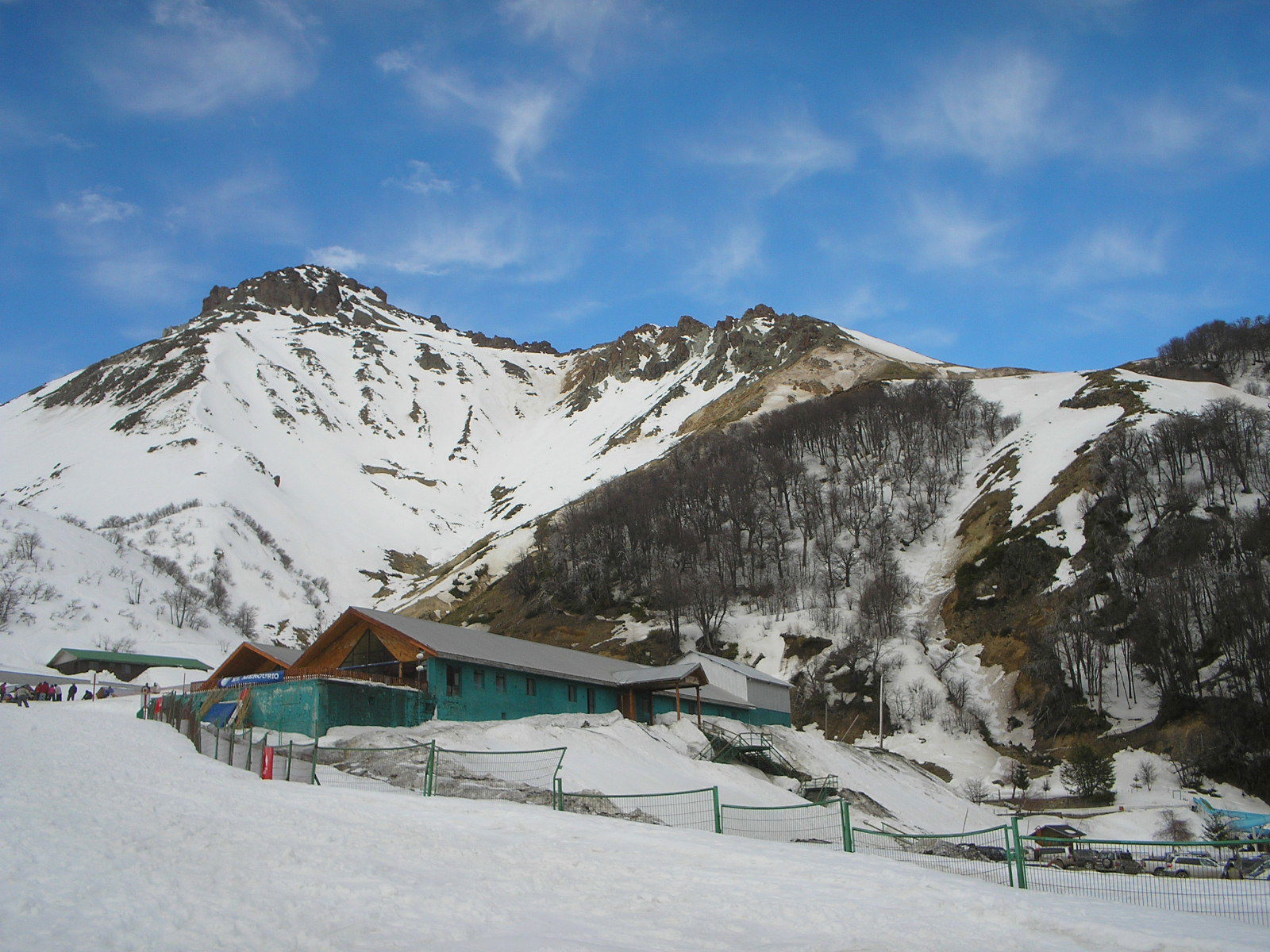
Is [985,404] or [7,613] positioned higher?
[985,404]

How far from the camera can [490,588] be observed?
83.6 m

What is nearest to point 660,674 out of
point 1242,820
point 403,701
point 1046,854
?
point 403,701

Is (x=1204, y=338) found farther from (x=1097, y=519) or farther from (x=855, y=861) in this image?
(x=855, y=861)

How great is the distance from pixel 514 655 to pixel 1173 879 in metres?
24.6

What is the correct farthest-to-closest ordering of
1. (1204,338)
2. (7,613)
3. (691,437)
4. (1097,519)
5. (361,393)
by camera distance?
(361,393)
(691,437)
(1204,338)
(7,613)
(1097,519)

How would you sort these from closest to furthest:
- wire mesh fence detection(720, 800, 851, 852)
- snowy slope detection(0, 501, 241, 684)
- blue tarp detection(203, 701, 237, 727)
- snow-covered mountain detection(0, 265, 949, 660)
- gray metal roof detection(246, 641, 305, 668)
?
wire mesh fence detection(720, 800, 851, 852) → blue tarp detection(203, 701, 237, 727) → gray metal roof detection(246, 641, 305, 668) → snowy slope detection(0, 501, 241, 684) → snow-covered mountain detection(0, 265, 949, 660)

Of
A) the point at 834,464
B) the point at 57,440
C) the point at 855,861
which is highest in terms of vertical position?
the point at 57,440

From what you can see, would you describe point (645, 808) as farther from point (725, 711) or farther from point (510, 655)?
point (725, 711)

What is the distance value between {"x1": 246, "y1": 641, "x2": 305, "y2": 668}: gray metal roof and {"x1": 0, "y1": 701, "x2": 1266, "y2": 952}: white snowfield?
74.7 ft

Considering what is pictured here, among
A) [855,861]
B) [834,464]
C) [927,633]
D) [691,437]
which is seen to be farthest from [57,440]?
[855,861]

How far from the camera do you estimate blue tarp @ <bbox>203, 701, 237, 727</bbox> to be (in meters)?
31.2

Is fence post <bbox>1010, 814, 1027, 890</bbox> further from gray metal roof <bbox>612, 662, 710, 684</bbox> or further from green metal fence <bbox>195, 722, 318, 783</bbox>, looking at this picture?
gray metal roof <bbox>612, 662, 710, 684</bbox>

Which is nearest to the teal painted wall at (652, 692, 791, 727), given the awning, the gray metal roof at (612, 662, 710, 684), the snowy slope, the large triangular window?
the awning

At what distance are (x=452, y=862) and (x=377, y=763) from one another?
454 inches
